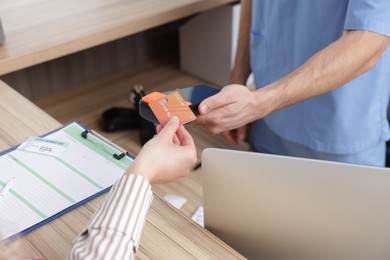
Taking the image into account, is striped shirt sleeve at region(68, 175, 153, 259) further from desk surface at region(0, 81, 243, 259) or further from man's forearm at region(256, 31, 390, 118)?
man's forearm at region(256, 31, 390, 118)

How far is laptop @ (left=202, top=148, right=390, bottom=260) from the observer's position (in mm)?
560

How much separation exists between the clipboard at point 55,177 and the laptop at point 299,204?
0.55 feet

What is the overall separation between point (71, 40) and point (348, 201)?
0.71 m

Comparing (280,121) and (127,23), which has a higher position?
(127,23)

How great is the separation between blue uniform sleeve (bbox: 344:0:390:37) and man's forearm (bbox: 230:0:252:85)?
14.3 inches

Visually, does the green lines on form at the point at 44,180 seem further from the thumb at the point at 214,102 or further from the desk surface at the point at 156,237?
the thumb at the point at 214,102

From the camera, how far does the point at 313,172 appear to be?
56 centimetres

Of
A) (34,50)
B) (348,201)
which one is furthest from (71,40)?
(348,201)

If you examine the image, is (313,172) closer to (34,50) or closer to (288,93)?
(288,93)

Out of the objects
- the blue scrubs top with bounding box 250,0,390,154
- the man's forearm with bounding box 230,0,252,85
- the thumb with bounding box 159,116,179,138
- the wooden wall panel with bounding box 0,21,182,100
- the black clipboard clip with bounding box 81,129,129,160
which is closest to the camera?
the thumb with bounding box 159,116,179,138

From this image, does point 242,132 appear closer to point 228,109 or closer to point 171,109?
point 228,109

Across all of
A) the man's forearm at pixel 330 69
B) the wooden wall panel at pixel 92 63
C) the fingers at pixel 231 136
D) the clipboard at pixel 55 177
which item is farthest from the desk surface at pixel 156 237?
the wooden wall panel at pixel 92 63

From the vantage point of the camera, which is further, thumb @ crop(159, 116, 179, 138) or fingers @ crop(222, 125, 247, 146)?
fingers @ crop(222, 125, 247, 146)

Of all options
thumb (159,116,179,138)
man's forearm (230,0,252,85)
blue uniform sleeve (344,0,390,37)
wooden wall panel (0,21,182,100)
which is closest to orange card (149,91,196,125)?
thumb (159,116,179,138)
